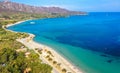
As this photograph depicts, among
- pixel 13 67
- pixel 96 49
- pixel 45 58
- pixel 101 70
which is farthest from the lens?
pixel 96 49

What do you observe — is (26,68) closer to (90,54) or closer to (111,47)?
(90,54)

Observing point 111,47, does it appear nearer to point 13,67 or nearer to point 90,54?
point 90,54

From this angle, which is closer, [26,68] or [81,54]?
[26,68]

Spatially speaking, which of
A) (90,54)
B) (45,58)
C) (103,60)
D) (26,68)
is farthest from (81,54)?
(26,68)

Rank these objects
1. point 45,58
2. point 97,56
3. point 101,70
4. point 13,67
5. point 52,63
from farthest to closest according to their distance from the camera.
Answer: point 97,56, point 45,58, point 52,63, point 101,70, point 13,67

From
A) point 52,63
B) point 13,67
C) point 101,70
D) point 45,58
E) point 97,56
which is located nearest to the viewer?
point 13,67

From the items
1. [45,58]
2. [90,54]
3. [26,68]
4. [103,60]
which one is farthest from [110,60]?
[26,68]

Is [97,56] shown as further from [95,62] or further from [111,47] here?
[111,47]

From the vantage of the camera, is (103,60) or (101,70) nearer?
(101,70)

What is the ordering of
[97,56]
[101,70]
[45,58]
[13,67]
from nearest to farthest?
[13,67] < [101,70] < [45,58] < [97,56]
